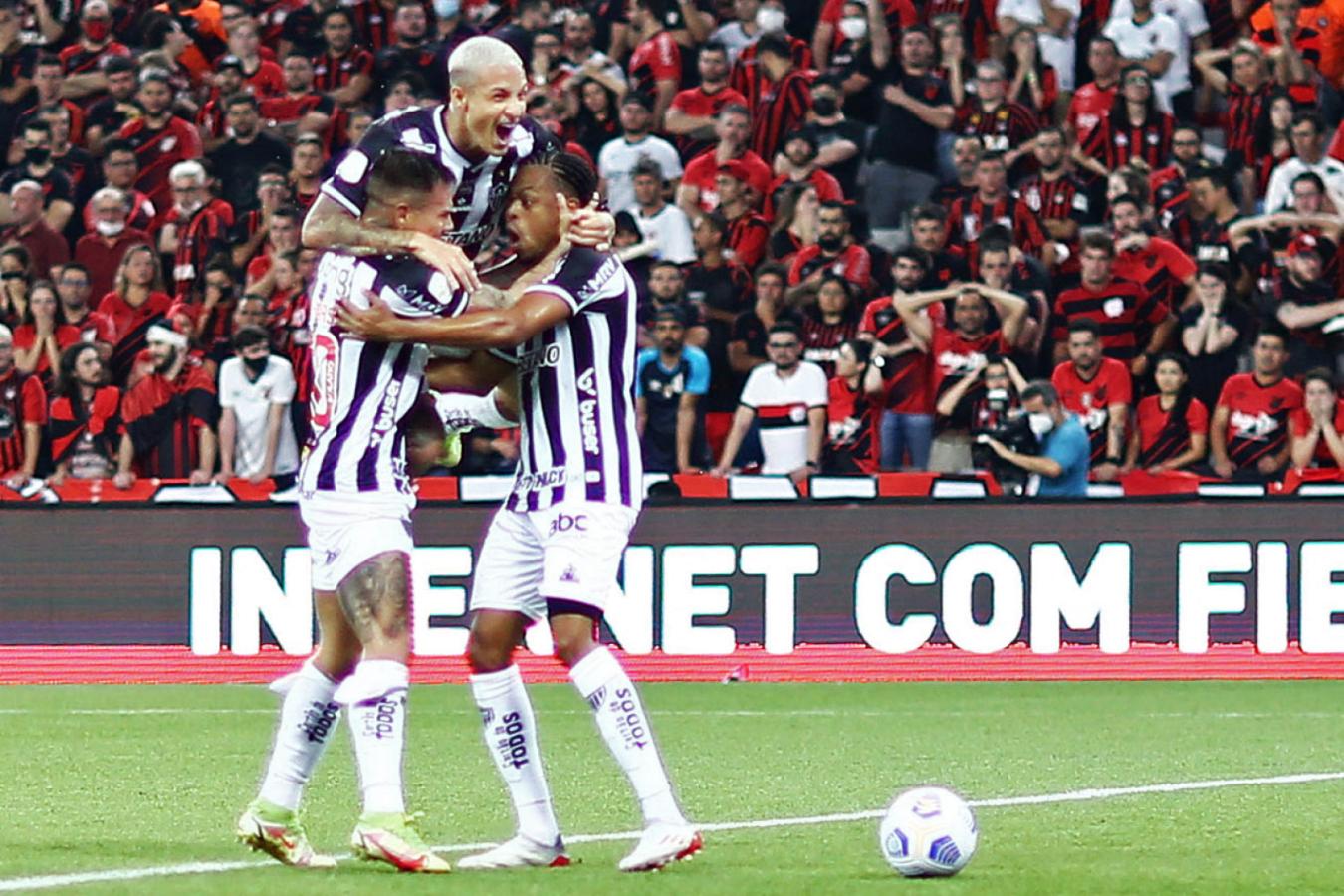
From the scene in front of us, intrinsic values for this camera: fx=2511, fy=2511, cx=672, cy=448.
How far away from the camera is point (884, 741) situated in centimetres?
1130

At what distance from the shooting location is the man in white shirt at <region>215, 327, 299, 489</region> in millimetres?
16828

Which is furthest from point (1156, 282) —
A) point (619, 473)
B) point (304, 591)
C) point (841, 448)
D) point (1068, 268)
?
point (619, 473)

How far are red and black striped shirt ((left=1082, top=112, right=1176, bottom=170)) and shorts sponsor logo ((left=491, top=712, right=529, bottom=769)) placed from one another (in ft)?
39.3

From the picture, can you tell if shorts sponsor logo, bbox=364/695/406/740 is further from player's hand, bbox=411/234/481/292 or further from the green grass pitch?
player's hand, bbox=411/234/481/292

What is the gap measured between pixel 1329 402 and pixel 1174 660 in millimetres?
2087

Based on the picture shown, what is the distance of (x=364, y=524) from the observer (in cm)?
688

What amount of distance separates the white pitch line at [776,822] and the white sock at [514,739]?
410 mm

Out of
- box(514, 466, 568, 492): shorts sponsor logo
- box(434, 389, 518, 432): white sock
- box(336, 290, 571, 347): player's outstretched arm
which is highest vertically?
box(336, 290, 571, 347): player's outstretched arm

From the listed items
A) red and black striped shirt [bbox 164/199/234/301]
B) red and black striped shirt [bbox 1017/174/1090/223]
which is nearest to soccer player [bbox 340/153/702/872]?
red and black striped shirt [bbox 1017/174/1090/223]

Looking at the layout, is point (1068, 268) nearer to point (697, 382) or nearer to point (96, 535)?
point (697, 382)

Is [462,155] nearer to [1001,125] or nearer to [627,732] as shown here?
[627,732]

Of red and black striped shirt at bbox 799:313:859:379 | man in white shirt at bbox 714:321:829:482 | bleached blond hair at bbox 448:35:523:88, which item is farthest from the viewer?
red and black striped shirt at bbox 799:313:859:379

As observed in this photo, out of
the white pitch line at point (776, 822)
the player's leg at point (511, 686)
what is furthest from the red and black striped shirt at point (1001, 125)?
the player's leg at point (511, 686)

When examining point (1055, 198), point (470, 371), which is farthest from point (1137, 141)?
point (470, 371)
